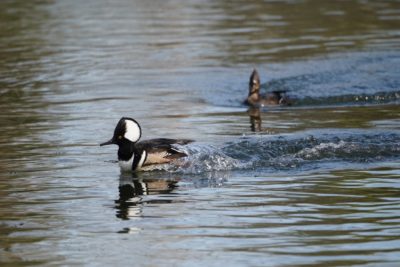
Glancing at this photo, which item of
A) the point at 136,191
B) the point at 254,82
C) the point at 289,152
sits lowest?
the point at 136,191

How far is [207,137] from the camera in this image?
14.1 m

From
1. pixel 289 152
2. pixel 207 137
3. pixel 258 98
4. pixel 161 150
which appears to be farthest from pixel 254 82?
pixel 161 150

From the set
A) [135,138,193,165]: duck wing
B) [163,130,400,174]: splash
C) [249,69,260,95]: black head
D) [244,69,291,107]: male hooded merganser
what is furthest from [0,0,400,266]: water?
[249,69,260,95]: black head

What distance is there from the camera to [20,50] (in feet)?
75.8

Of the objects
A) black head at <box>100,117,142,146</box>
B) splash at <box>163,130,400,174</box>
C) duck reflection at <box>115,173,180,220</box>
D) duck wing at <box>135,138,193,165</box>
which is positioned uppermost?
black head at <box>100,117,142,146</box>

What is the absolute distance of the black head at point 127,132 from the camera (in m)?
12.7

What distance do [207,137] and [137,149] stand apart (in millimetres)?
1724

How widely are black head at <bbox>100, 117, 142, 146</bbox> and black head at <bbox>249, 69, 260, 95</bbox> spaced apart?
15.4 ft

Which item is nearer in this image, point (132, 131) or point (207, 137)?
point (132, 131)

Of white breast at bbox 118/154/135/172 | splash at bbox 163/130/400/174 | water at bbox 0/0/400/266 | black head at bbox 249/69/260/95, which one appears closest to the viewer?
water at bbox 0/0/400/266

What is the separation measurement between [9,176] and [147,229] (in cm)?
311

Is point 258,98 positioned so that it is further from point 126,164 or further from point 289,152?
point 126,164

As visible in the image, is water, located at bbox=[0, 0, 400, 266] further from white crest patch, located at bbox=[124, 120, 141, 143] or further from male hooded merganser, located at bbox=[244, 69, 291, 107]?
white crest patch, located at bbox=[124, 120, 141, 143]

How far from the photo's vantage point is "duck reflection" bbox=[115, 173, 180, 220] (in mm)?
10610
